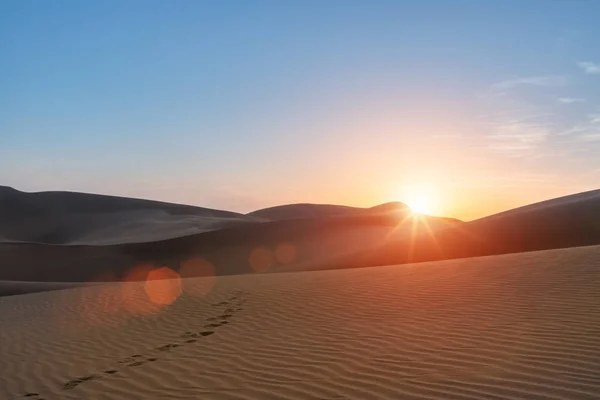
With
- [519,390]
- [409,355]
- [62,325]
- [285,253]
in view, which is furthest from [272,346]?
[285,253]

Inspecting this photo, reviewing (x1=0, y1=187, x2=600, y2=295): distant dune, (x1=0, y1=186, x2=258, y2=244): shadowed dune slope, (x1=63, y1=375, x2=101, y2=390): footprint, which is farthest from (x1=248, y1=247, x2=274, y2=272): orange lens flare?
(x1=63, y1=375, x2=101, y2=390): footprint

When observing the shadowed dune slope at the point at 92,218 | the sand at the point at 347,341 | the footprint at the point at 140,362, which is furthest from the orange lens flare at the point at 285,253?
the footprint at the point at 140,362

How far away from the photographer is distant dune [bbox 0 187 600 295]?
22.5m

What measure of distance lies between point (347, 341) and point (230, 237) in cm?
3173

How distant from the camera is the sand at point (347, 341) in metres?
5.25

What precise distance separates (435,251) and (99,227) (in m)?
40.5

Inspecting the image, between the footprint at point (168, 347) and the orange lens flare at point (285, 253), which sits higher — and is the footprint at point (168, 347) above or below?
below

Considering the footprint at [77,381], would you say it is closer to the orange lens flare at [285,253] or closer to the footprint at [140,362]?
the footprint at [140,362]

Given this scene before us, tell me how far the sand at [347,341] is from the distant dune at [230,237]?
33.0 ft

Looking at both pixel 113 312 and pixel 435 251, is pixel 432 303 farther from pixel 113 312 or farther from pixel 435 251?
pixel 435 251

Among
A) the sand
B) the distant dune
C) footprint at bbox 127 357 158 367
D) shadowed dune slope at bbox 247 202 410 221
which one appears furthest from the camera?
shadowed dune slope at bbox 247 202 410 221

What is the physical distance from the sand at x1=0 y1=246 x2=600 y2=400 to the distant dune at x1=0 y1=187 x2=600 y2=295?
10064mm

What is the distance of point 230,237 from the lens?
3841 cm

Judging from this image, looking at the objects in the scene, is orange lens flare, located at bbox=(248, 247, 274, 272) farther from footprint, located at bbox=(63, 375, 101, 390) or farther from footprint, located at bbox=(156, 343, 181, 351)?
footprint, located at bbox=(63, 375, 101, 390)
